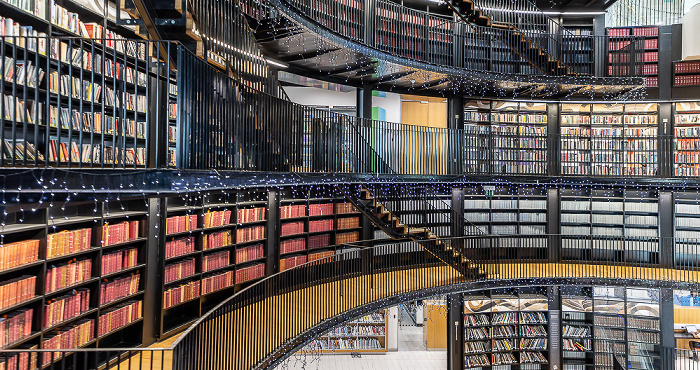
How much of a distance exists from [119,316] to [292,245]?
12.0ft

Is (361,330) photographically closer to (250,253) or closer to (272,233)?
(272,233)

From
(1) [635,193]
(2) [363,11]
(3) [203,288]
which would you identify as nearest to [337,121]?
(2) [363,11]

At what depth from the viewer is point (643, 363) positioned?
9969mm

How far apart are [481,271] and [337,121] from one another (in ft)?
14.2

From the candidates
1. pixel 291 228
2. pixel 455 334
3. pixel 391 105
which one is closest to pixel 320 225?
pixel 291 228

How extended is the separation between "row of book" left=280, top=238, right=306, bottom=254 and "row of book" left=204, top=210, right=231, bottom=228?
1446 mm

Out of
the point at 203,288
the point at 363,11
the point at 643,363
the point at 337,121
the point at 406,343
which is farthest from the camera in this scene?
the point at 406,343

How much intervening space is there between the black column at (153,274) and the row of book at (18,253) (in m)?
1.64

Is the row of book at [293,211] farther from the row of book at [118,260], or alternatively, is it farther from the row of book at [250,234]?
the row of book at [118,260]

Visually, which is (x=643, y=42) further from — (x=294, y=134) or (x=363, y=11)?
(x=294, y=134)

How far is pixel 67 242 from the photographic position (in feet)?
15.6

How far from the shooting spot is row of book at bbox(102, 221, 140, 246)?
528 cm

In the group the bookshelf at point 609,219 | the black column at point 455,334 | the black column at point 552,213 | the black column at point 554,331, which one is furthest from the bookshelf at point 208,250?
the bookshelf at point 609,219

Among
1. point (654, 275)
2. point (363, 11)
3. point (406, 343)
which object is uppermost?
point (363, 11)
